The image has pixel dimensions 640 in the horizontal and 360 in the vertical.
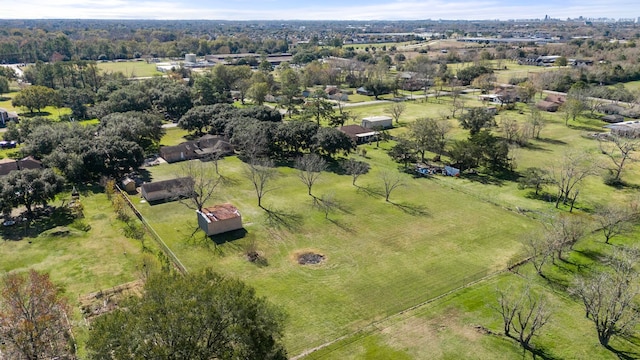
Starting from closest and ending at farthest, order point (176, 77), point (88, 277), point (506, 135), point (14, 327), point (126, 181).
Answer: point (14, 327)
point (88, 277)
point (126, 181)
point (506, 135)
point (176, 77)

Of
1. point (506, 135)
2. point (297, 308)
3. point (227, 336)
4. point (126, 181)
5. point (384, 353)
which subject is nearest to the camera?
point (227, 336)

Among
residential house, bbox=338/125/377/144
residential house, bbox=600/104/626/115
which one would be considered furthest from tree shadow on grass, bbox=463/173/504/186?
residential house, bbox=600/104/626/115

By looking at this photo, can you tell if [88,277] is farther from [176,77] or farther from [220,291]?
[176,77]

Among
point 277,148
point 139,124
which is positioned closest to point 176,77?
point 139,124

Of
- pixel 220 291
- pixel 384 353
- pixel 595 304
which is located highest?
pixel 220 291

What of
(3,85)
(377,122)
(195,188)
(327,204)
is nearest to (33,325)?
(195,188)

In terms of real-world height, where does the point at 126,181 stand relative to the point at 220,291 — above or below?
below

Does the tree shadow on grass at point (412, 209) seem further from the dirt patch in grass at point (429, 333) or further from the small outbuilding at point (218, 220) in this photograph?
the small outbuilding at point (218, 220)
